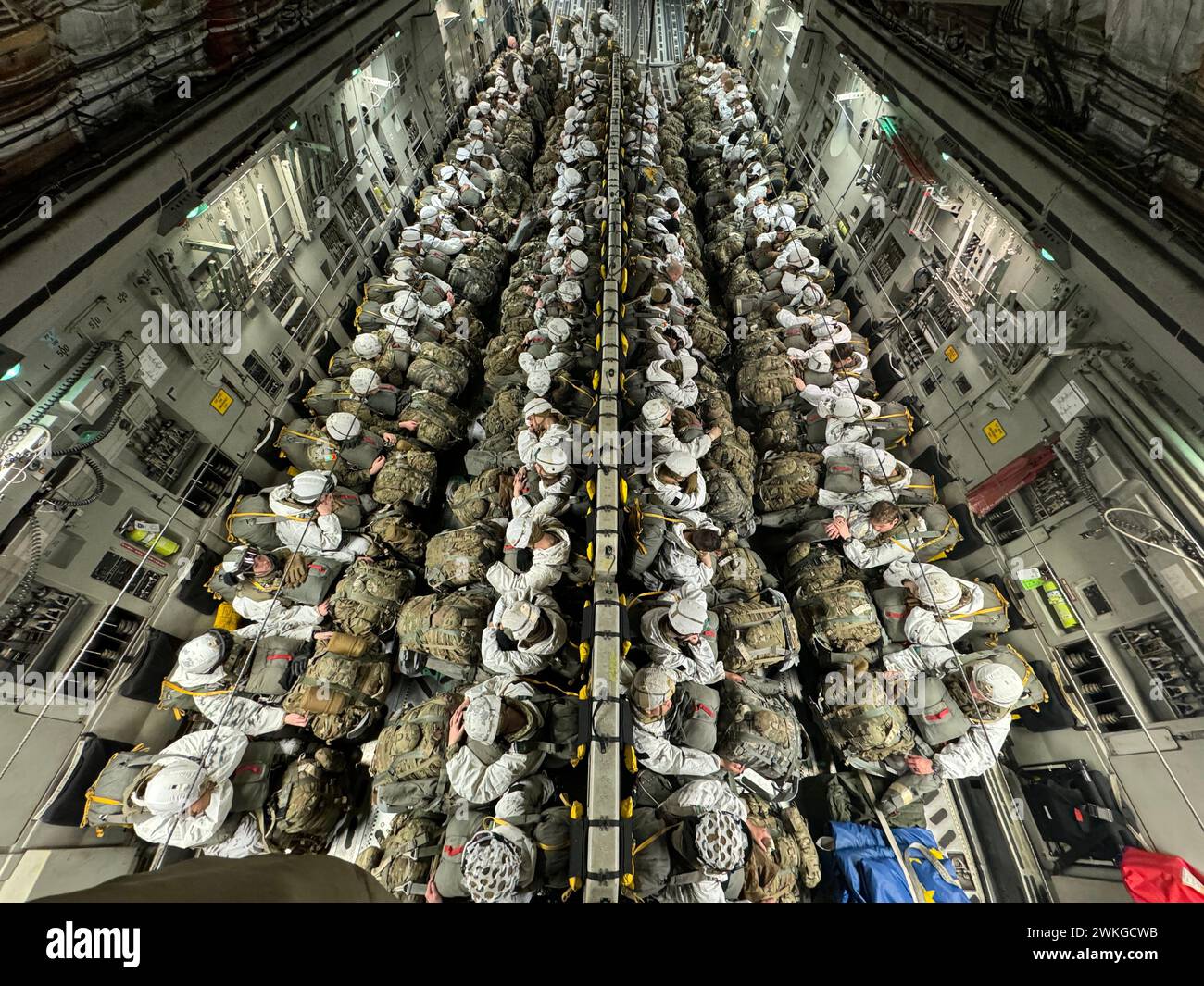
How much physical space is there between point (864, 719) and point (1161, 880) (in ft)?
5.73

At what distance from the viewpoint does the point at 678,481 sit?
158 inches

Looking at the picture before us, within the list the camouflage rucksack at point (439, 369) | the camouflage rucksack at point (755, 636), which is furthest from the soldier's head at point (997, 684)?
the camouflage rucksack at point (439, 369)

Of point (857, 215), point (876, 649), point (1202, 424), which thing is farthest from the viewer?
point (857, 215)

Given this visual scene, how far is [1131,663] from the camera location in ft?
11.1

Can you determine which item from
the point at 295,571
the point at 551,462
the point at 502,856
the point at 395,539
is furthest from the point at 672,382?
the point at 502,856

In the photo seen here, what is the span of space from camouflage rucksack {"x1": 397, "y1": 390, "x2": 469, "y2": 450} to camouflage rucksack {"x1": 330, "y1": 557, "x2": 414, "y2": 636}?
1572 mm

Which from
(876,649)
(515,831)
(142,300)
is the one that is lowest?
(515,831)

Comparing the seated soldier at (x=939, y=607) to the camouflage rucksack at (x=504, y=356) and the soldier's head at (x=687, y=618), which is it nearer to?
the soldier's head at (x=687, y=618)

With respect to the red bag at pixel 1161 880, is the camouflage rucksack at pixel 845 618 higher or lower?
higher

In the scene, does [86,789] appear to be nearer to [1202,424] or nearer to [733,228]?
[1202,424]

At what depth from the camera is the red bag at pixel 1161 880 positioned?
9.29ft

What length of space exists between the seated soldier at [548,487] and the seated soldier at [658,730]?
155cm
